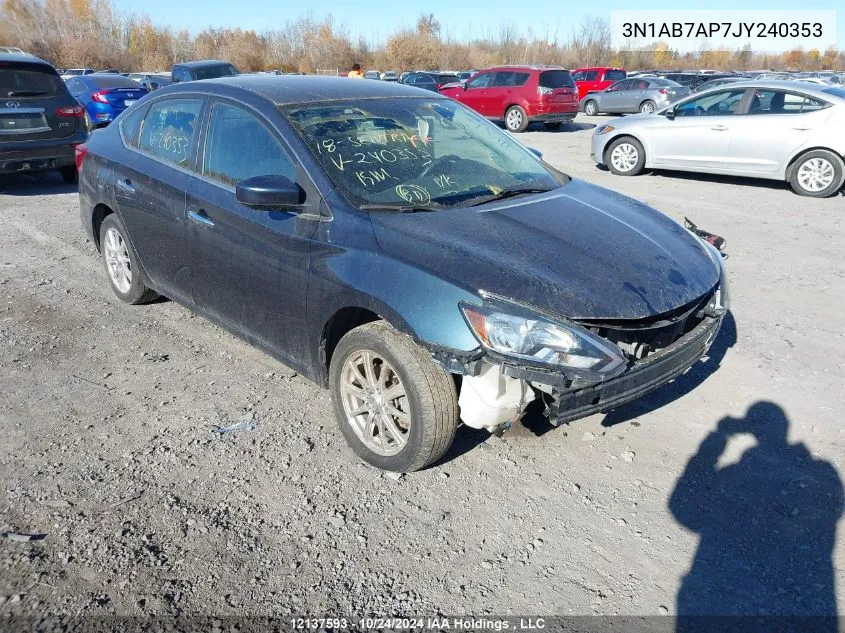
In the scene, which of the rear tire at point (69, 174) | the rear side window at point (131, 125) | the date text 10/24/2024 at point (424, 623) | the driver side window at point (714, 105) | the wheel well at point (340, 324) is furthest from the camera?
the driver side window at point (714, 105)

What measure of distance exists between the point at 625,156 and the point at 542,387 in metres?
9.49

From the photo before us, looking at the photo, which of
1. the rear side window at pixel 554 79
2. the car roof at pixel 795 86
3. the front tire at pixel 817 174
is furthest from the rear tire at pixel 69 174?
the rear side window at pixel 554 79

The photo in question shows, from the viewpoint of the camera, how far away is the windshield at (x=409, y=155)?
345 cm

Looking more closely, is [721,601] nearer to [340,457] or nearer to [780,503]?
[780,503]

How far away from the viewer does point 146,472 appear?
3.27m

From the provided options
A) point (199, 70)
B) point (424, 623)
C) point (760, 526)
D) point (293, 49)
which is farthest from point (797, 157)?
point (293, 49)

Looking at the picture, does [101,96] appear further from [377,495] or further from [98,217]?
[377,495]

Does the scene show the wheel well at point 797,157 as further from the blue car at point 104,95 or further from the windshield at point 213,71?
the windshield at point 213,71

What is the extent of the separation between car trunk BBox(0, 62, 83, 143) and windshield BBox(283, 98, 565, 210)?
22.6 feet

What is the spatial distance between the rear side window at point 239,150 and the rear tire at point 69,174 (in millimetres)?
6818

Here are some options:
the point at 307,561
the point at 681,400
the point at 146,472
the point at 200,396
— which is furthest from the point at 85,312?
the point at 681,400

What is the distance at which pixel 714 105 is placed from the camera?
10328mm

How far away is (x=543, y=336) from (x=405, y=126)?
1769mm

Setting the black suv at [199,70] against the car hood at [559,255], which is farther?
the black suv at [199,70]
